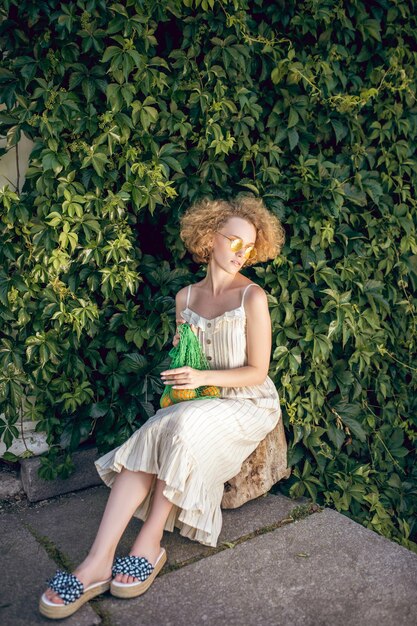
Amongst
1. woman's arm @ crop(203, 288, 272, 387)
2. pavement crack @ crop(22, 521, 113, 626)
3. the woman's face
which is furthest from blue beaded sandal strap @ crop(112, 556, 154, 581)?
the woman's face

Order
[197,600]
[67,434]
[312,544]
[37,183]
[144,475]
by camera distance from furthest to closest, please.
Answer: [67,434] < [37,183] < [312,544] < [144,475] < [197,600]

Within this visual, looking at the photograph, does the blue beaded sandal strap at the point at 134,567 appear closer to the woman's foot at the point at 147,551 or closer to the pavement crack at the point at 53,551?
the woman's foot at the point at 147,551

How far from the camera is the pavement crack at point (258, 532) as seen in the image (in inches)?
91.7

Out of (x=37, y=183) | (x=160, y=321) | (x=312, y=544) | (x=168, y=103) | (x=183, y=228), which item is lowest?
(x=312, y=544)

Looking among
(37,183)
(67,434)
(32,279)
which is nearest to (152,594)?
(67,434)

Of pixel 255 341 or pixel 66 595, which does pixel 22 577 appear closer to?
pixel 66 595

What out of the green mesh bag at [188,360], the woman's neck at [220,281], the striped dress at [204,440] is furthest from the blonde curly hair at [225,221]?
the green mesh bag at [188,360]

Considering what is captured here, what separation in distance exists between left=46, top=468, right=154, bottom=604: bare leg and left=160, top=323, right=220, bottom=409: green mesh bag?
346mm

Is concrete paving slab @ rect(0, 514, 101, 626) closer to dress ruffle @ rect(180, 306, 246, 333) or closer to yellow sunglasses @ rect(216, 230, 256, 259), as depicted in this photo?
dress ruffle @ rect(180, 306, 246, 333)

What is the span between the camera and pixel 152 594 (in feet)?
7.03

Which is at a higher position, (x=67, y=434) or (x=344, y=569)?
(x=67, y=434)

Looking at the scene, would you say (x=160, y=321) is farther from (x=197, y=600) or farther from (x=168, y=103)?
Answer: (x=197, y=600)

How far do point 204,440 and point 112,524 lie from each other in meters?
0.45

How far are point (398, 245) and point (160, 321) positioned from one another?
147cm
